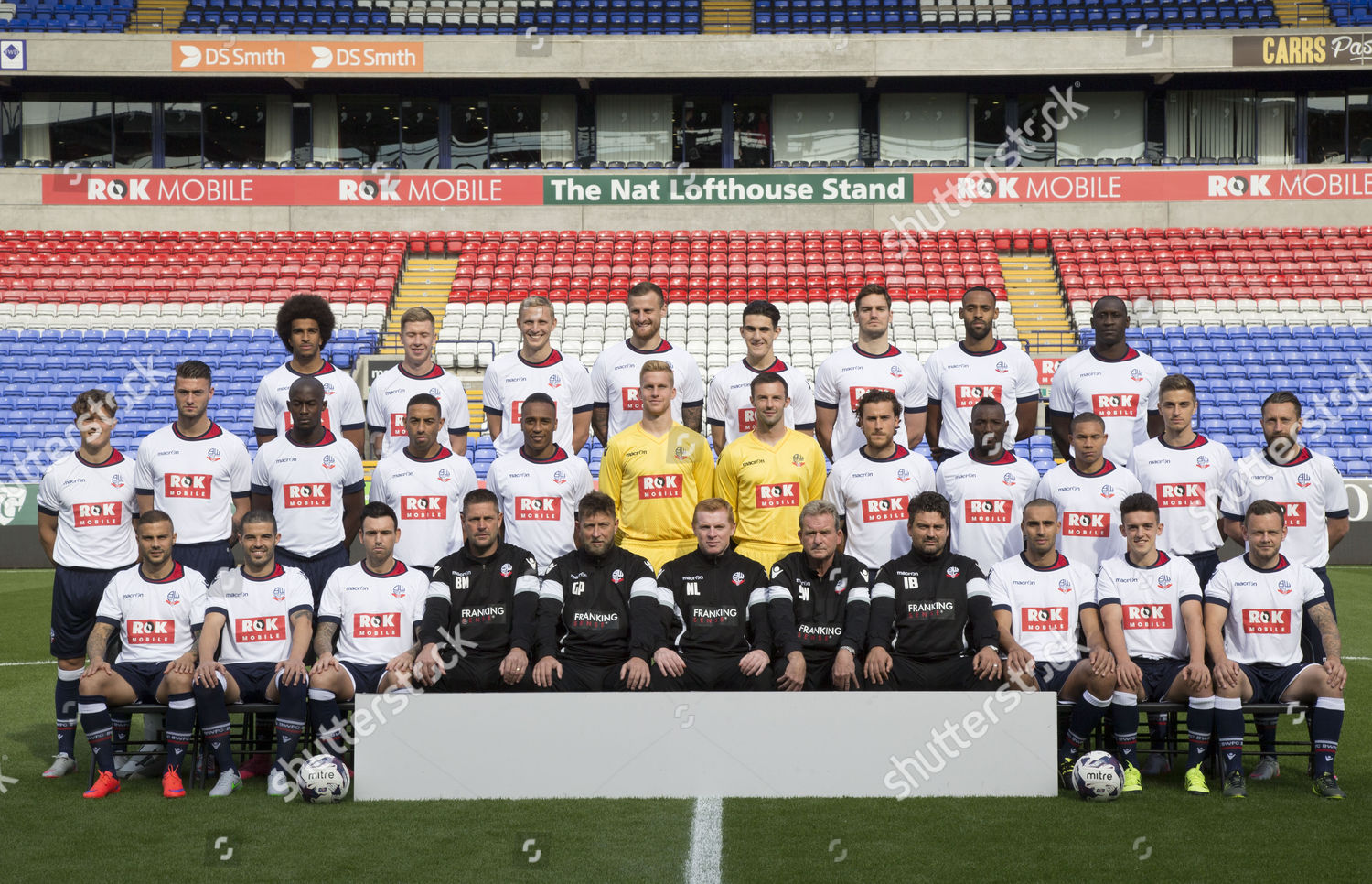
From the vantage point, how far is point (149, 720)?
652 cm

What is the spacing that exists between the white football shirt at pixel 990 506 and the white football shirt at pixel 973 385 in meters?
0.56

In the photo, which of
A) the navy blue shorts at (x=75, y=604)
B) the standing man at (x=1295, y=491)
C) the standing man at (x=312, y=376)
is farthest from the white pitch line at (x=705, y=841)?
the navy blue shorts at (x=75, y=604)

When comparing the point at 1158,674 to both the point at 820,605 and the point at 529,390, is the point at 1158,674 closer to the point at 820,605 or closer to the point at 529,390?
the point at 820,605

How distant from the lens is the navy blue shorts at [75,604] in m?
6.57

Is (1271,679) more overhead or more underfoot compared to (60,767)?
more overhead

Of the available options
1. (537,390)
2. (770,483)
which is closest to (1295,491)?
(770,483)

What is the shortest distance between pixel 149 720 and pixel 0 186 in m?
20.5

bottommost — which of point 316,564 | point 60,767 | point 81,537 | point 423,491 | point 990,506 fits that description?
point 60,767

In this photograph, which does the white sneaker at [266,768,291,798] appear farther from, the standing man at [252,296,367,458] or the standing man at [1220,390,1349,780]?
the standing man at [1220,390,1349,780]

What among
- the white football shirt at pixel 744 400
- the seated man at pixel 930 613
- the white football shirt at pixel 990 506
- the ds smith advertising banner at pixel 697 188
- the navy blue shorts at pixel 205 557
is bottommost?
the seated man at pixel 930 613

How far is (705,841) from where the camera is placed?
507 centimetres

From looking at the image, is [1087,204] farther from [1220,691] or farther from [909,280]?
[1220,691]

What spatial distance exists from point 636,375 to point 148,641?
2905mm

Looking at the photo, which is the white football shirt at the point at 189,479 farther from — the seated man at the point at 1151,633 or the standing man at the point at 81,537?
the seated man at the point at 1151,633
